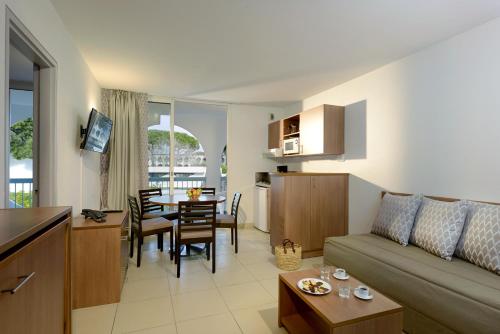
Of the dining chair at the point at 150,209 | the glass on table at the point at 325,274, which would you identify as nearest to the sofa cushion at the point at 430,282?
the glass on table at the point at 325,274

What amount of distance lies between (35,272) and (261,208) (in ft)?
13.1

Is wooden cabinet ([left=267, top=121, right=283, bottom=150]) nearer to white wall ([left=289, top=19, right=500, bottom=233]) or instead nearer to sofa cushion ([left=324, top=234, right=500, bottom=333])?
white wall ([left=289, top=19, right=500, bottom=233])

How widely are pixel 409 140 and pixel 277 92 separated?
2.17m

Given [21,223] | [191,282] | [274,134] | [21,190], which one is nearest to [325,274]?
[191,282]

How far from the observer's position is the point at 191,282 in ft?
8.80

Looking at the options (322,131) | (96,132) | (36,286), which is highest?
(322,131)

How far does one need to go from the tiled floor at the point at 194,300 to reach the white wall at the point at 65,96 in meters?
1.05

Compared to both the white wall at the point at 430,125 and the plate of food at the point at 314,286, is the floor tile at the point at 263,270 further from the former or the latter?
the white wall at the point at 430,125

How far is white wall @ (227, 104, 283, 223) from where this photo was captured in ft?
16.5

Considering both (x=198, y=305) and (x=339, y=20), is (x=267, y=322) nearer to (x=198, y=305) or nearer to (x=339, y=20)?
(x=198, y=305)

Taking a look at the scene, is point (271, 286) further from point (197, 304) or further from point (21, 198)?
point (21, 198)

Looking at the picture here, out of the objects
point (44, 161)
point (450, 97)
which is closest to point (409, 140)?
point (450, 97)

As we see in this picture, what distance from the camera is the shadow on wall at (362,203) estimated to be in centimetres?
324

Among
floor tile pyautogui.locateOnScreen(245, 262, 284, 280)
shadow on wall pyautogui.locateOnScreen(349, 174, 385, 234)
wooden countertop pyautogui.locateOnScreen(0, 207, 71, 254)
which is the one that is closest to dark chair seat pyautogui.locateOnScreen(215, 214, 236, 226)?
floor tile pyautogui.locateOnScreen(245, 262, 284, 280)
